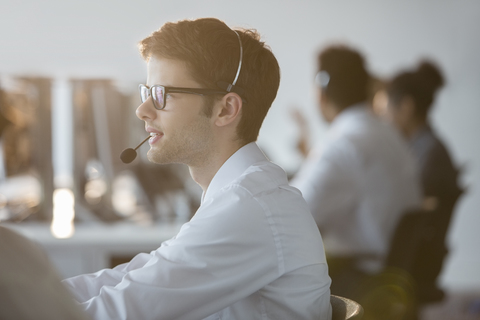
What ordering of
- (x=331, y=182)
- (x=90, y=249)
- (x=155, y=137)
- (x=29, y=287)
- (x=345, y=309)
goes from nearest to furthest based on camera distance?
1. (x=29, y=287)
2. (x=345, y=309)
3. (x=155, y=137)
4. (x=90, y=249)
5. (x=331, y=182)

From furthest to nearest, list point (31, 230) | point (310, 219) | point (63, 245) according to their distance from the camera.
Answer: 1. point (31, 230)
2. point (63, 245)
3. point (310, 219)

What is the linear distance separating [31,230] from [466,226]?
3.62 m

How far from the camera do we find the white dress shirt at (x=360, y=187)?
2.23 m

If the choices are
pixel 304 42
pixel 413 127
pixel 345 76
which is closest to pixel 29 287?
pixel 345 76

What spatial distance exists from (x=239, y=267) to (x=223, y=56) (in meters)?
0.41

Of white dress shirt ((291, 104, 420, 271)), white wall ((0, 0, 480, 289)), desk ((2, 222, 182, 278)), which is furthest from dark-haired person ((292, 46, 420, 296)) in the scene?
white wall ((0, 0, 480, 289))

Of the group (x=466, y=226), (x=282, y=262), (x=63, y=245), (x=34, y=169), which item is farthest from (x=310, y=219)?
(x=466, y=226)

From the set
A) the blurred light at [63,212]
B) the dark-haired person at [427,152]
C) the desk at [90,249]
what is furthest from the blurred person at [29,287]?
the dark-haired person at [427,152]

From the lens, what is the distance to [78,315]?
49 centimetres

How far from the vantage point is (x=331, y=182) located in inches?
87.4

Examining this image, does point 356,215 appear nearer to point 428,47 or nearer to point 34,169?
point 34,169

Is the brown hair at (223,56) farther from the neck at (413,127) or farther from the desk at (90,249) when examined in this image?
the neck at (413,127)

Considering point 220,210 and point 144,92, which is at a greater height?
point 144,92

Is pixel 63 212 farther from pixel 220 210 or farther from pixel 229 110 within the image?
pixel 220 210
